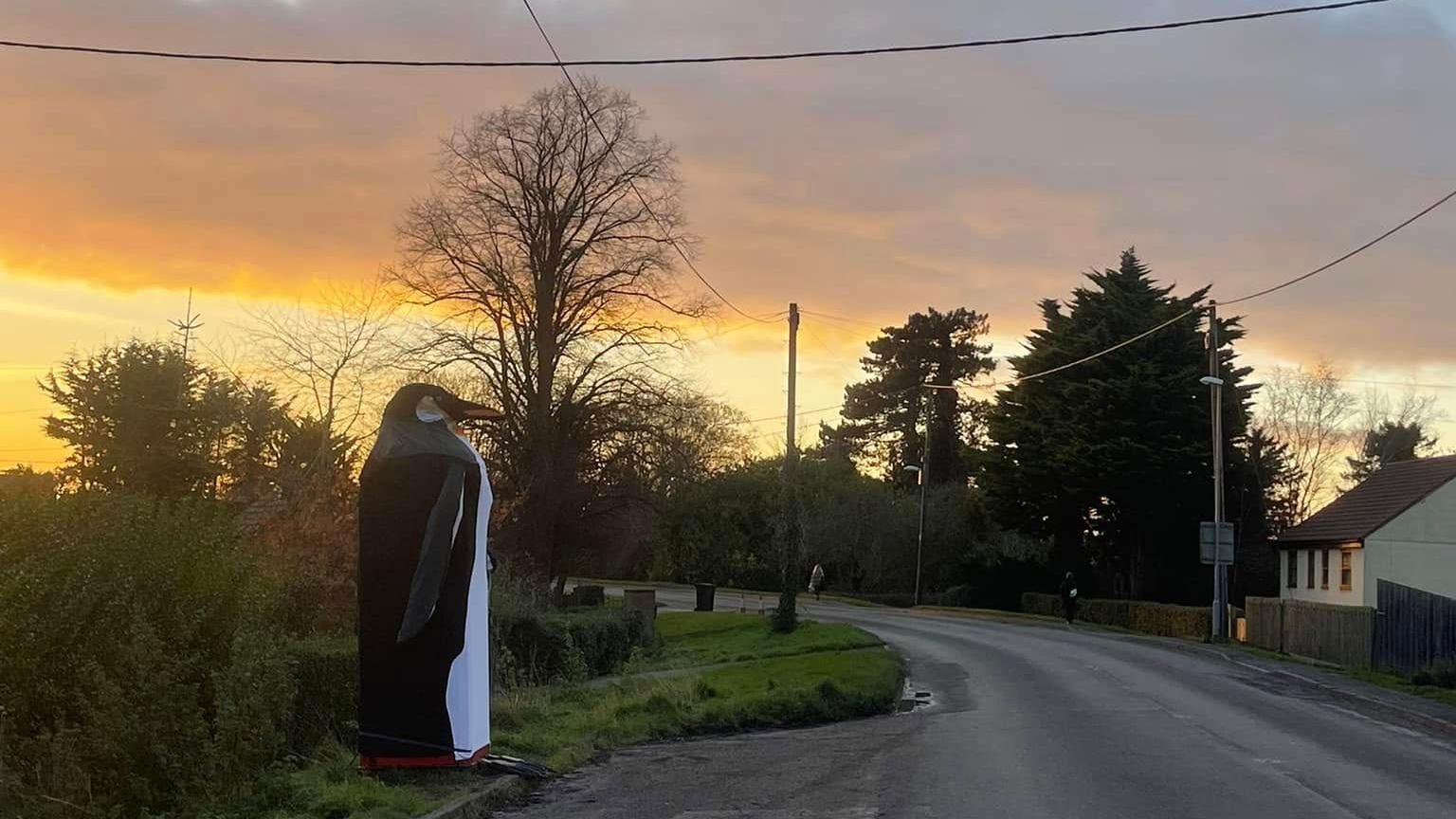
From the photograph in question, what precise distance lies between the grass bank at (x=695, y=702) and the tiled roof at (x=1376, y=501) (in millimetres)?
25533

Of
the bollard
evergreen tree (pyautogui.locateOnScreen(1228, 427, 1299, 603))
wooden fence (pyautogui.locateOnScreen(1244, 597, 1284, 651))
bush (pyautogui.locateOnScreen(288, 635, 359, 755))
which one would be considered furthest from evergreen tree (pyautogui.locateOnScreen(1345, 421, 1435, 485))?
bush (pyautogui.locateOnScreen(288, 635, 359, 755))

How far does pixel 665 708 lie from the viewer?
53.7 feet

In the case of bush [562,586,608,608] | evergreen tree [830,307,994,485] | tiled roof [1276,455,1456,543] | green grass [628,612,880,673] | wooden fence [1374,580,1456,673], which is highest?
evergreen tree [830,307,994,485]

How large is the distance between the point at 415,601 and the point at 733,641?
23.3 meters

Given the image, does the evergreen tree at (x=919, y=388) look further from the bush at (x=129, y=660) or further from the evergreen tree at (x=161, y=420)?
the bush at (x=129, y=660)

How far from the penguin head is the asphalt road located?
309 centimetres

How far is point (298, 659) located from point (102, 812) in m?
3.12

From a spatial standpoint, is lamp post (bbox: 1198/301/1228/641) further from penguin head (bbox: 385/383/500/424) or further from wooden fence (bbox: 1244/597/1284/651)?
penguin head (bbox: 385/383/500/424)

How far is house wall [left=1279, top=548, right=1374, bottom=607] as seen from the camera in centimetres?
4544

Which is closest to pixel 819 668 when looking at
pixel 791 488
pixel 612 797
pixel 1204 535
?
pixel 791 488

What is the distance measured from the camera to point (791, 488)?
33.1 meters

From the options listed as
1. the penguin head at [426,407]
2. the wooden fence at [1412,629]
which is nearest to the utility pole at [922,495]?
the wooden fence at [1412,629]

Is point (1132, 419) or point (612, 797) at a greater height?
point (1132, 419)

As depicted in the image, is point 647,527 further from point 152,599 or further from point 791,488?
point 152,599
